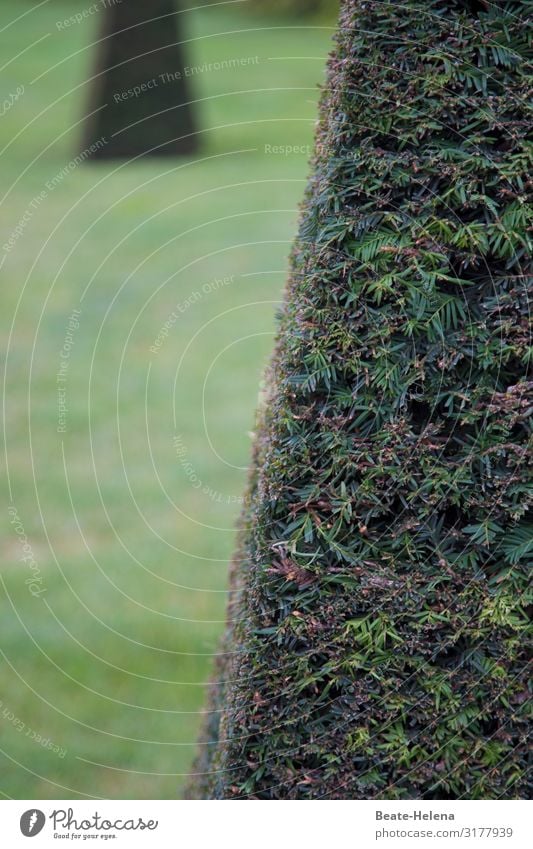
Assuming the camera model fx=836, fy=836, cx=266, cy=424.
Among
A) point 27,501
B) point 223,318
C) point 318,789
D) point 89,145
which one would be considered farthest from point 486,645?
point 89,145

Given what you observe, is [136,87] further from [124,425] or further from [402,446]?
[402,446]

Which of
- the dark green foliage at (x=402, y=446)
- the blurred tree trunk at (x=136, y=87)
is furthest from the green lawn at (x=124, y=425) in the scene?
the dark green foliage at (x=402, y=446)

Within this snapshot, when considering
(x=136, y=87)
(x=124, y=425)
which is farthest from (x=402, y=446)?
(x=136, y=87)

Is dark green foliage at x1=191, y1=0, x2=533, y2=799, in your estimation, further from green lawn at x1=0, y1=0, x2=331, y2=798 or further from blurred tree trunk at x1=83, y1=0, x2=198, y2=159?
blurred tree trunk at x1=83, y1=0, x2=198, y2=159

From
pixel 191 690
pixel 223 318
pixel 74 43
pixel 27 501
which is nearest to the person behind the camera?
pixel 191 690

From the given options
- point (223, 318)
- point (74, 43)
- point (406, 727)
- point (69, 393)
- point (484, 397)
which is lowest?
point (406, 727)

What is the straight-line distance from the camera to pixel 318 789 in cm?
214

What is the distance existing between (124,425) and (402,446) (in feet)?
17.9

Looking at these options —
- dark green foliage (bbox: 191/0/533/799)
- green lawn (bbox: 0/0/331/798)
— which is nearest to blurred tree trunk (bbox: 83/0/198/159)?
green lawn (bbox: 0/0/331/798)

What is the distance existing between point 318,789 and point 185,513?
4.08 metres

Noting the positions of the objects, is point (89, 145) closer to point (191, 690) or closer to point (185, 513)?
point (185, 513)

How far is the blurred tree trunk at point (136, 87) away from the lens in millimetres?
11648

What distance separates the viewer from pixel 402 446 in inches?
78.0

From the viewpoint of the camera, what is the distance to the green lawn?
4320 mm
